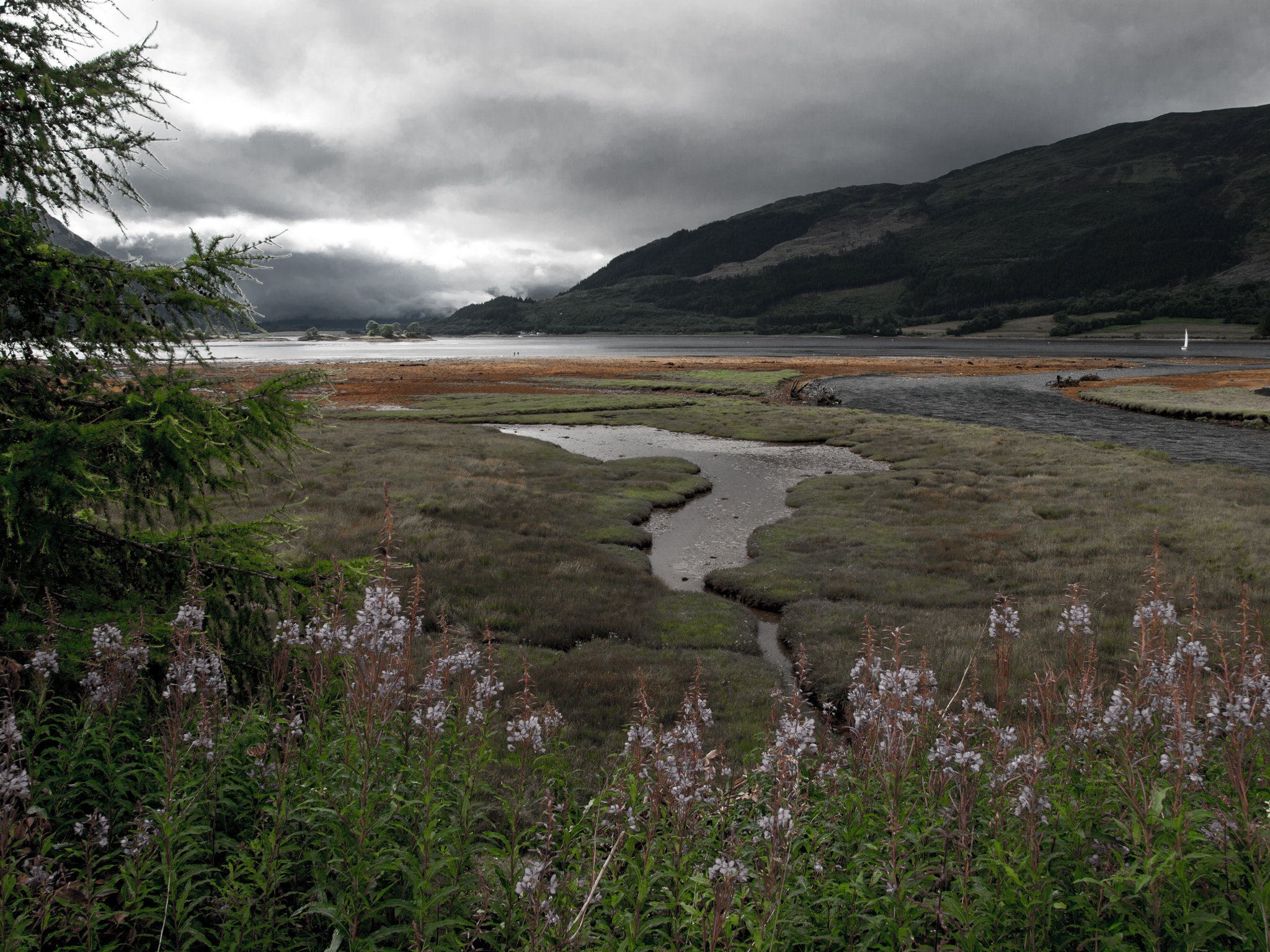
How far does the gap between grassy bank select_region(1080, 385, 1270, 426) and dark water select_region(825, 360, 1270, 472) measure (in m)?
2.11

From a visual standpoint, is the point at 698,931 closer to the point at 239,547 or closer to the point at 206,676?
the point at 206,676

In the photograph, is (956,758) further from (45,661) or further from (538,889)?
(45,661)

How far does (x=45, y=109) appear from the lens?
250 inches

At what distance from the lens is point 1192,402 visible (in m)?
62.5

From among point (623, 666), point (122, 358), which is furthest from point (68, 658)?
point (623, 666)

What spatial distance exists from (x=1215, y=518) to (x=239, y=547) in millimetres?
29664

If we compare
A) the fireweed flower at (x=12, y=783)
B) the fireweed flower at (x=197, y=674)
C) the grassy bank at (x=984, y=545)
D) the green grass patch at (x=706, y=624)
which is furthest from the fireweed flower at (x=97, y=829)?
the green grass patch at (x=706, y=624)

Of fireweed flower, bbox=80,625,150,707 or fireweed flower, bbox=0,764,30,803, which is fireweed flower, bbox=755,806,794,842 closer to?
fireweed flower, bbox=0,764,30,803

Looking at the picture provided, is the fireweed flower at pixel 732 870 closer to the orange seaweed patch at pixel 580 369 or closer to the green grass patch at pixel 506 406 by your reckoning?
the green grass patch at pixel 506 406

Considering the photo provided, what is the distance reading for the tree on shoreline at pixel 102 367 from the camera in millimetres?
5723

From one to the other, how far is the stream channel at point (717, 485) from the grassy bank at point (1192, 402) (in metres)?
37.8

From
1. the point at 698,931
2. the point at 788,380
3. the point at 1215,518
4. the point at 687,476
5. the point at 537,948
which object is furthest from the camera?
the point at 788,380

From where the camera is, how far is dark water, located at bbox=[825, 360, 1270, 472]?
42.7 meters

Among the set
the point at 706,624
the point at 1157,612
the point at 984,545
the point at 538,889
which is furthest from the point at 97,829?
the point at 984,545
